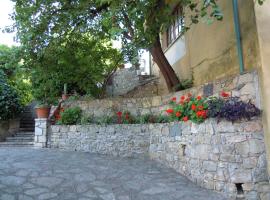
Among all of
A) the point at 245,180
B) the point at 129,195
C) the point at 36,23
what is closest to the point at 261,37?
the point at 245,180

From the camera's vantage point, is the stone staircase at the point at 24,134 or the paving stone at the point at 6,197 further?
the stone staircase at the point at 24,134

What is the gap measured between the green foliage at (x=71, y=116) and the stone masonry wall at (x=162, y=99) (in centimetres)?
24

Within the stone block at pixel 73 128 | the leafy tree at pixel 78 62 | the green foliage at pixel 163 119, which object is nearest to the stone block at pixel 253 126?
the green foliage at pixel 163 119

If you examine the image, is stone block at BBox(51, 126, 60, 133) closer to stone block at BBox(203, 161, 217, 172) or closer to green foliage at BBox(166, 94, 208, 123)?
green foliage at BBox(166, 94, 208, 123)

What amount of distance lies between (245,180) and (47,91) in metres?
9.12

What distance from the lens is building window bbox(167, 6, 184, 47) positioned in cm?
887

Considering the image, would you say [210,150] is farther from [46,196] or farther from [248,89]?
[46,196]

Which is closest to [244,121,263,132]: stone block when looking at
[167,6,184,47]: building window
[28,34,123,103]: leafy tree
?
[167,6,184,47]: building window

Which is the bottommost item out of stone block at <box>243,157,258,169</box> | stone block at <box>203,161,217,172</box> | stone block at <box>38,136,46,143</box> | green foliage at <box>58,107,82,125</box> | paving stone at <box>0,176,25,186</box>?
paving stone at <box>0,176,25,186</box>

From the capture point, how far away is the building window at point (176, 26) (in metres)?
8.87

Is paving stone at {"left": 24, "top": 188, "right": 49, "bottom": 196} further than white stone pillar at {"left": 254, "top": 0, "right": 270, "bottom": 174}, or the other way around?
paving stone at {"left": 24, "top": 188, "right": 49, "bottom": 196}

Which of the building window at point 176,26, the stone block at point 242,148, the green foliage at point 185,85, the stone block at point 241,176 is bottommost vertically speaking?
the stone block at point 241,176

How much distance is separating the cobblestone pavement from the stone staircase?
260 centimetres

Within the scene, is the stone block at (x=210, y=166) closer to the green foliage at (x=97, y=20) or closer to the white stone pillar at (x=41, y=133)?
the green foliage at (x=97, y=20)
